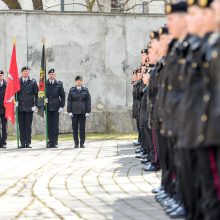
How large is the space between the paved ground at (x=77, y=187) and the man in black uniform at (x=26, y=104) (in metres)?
3.14

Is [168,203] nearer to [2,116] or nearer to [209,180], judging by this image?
[209,180]

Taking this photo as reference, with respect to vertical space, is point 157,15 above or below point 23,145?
above

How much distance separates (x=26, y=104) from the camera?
19.8 meters

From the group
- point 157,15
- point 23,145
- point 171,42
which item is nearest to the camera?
point 171,42

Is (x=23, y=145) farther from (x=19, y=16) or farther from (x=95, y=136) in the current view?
(x=19, y=16)

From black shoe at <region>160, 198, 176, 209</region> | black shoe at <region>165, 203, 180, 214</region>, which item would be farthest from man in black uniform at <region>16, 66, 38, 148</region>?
black shoe at <region>165, 203, 180, 214</region>

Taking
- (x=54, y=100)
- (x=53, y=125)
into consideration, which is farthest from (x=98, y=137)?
(x=54, y=100)

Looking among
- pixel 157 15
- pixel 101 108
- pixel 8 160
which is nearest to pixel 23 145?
pixel 8 160

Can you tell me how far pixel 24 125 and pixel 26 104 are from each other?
57 centimetres

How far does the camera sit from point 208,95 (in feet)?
16.9

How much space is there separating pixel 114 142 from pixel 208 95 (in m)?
15.9

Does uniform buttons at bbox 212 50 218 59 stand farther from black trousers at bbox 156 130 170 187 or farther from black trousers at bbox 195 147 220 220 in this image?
black trousers at bbox 156 130 170 187

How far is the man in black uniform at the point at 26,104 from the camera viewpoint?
64.8 ft

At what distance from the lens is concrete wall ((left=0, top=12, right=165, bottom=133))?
24625 millimetres
